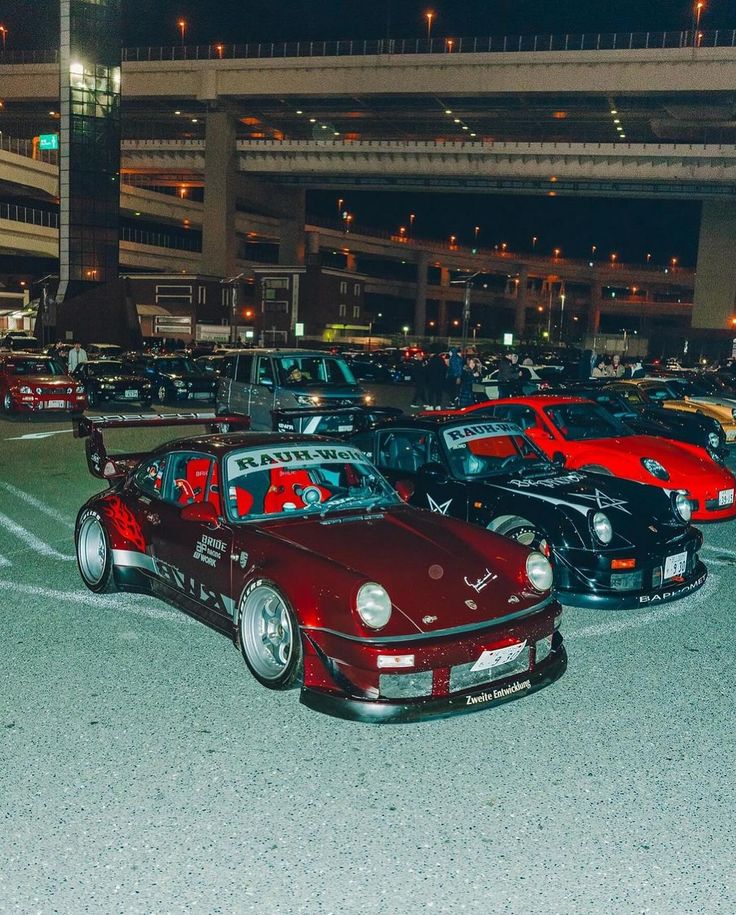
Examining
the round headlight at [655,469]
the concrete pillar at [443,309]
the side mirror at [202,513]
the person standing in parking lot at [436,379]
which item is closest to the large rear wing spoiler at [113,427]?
the side mirror at [202,513]

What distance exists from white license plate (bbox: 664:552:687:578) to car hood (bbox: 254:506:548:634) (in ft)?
5.70

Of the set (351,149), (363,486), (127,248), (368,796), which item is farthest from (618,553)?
(127,248)

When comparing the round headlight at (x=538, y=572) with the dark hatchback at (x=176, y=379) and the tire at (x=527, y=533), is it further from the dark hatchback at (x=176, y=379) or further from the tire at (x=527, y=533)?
the dark hatchback at (x=176, y=379)

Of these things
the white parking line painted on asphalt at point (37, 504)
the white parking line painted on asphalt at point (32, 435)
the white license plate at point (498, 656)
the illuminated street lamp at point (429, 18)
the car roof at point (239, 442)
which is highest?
the illuminated street lamp at point (429, 18)

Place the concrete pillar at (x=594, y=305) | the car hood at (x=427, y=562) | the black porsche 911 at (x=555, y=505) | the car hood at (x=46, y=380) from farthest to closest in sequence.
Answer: the concrete pillar at (x=594, y=305) < the car hood at (x=46, y=380) < the black porsche 911 at (x=555, y=505) < the car hood at (x=427, y=562)

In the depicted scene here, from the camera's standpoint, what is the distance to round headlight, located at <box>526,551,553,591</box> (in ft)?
17.7

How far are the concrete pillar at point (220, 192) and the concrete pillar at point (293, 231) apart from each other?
9155 millimetres

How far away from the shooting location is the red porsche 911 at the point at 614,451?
32.2ft

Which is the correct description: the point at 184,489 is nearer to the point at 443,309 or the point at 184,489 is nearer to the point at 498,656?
the point at 498,656

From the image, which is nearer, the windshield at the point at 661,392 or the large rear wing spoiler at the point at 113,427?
the large rear wing spoiler at the point at 113,427

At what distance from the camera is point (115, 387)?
24359 mm

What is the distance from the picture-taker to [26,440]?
669 inches

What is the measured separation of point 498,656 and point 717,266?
73.1 metres

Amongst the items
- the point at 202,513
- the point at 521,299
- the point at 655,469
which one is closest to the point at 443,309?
the point at 521,299
